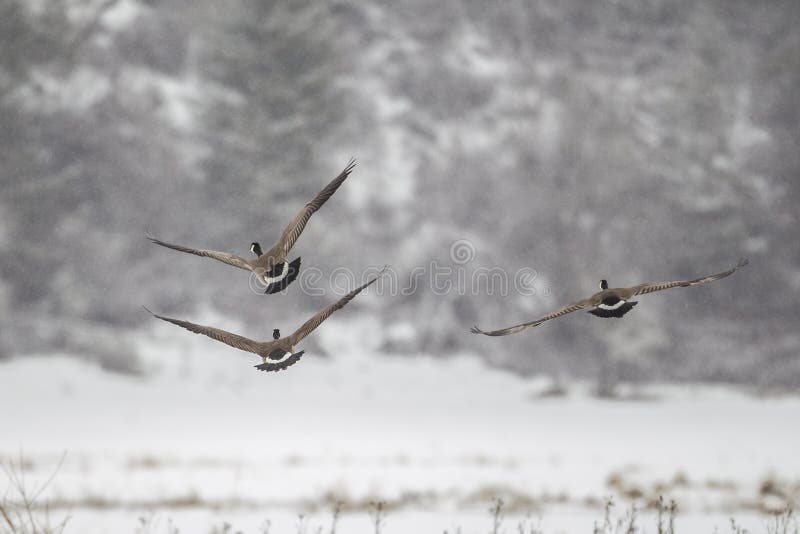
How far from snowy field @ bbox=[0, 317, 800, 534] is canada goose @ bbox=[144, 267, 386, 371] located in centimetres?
190

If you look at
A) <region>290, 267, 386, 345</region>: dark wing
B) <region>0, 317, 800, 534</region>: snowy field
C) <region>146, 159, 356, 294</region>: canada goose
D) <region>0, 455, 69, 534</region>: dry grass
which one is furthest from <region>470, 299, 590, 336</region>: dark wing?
<region>0, 455, 69, 534</region>: dry grass

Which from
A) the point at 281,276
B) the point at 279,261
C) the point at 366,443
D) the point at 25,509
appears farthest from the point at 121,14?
the point at 281,276

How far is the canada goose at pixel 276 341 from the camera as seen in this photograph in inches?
133

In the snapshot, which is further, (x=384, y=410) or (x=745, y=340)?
(x=745, y=340)

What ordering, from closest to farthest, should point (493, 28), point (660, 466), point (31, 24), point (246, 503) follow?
point (246, 503), point (660, 466), point (31, 24), point (493, 28)

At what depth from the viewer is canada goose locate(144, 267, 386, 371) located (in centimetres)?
337

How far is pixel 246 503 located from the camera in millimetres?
7922

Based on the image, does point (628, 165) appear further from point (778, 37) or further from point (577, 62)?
point (778, 37)

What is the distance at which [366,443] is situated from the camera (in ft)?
41.9

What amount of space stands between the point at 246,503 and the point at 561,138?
16.0m

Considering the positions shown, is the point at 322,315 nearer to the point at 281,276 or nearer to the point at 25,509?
the point at 281,276

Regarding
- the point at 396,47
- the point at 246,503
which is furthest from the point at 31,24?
the point at 246,503

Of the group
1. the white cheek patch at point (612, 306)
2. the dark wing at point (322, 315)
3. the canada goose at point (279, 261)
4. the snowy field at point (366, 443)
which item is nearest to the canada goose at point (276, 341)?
the dark wing at point (322, 315)

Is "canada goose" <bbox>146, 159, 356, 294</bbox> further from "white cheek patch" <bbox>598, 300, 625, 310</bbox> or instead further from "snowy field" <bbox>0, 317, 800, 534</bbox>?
"snowy field" <bbox>0, 317, 800, 534</bbox>
